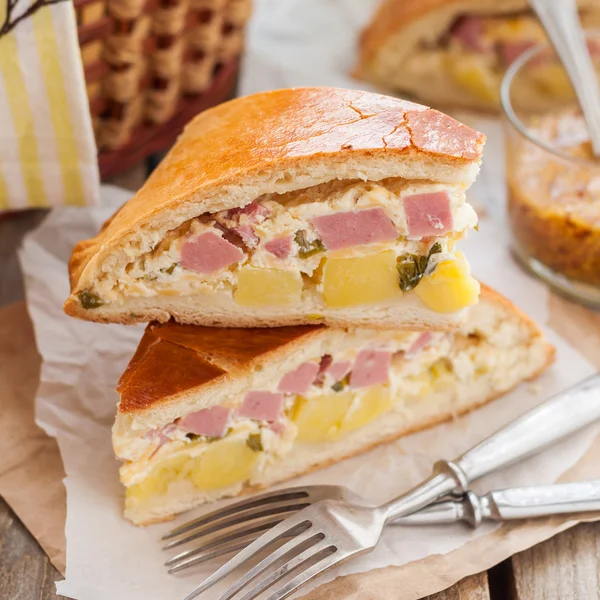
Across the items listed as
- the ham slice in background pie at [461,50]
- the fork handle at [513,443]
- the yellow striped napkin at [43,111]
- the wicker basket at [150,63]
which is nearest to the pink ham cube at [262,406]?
the fork handle at [513,443]

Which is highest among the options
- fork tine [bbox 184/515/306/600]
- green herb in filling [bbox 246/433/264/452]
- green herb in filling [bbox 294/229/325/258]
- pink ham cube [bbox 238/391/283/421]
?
green herb in filling [bbox 294/229/325/258]

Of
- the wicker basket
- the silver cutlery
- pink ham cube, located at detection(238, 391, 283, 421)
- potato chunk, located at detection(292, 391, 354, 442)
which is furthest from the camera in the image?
the silver cutlery

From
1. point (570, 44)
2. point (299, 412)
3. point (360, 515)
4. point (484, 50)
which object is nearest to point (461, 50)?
point (484, 50)

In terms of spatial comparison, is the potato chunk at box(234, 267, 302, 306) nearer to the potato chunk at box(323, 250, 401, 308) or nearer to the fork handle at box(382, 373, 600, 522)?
the potato chunk at box(323, 250, 401, 308)

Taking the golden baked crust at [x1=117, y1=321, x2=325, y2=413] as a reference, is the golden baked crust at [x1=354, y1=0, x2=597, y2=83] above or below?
above

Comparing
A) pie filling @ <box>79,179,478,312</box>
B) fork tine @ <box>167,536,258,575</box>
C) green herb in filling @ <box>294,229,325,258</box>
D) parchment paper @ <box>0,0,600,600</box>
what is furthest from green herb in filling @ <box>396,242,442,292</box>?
fork tine @ <box>167,536,258,575</box>

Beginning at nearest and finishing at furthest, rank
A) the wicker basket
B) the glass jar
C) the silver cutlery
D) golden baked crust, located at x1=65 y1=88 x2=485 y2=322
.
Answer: golden baked crust, located at x1=65 y1=88 x2=485 y2=322 → the wicker basket → the glass jar → the silver cutlery

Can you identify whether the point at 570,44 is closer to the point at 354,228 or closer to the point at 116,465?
the point at 354,228
